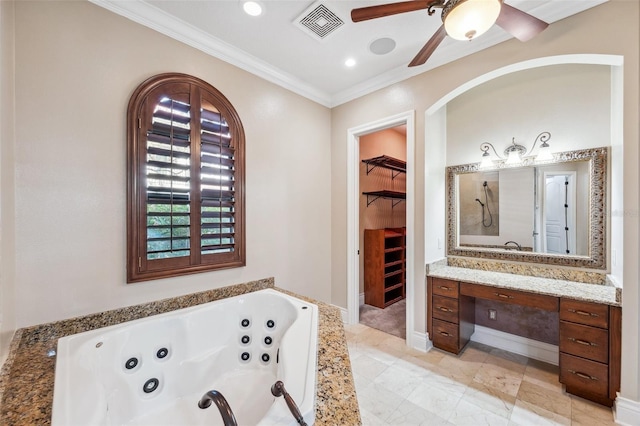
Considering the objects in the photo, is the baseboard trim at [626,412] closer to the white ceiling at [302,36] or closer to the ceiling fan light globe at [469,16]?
the ceiling fan light globe at [469,16]

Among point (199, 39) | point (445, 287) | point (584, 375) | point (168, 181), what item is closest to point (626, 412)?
point (584, 375)

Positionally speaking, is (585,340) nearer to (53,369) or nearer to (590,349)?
(590,349)

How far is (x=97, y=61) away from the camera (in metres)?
1.64

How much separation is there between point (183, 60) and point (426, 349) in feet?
10.8

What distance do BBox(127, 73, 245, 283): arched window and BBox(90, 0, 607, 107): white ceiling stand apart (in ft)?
1.30

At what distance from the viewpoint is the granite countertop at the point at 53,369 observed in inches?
36.3

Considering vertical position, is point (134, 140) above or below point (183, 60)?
below

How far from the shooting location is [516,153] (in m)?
2.45

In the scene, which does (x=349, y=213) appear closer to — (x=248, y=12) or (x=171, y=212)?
(x=171, y=212)

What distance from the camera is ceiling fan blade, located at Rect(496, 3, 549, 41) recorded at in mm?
1347

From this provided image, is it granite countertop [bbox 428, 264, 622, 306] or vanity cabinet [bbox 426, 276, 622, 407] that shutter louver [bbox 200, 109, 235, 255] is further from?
vanity cabinet [bbox 426, 276, 622, 407]

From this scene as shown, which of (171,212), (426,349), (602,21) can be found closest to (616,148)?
(602,21)

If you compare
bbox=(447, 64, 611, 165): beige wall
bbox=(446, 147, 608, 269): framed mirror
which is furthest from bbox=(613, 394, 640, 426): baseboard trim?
bbox=(447, 64, 611, 165): beige wall

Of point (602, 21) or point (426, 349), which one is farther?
point (426, 349)
